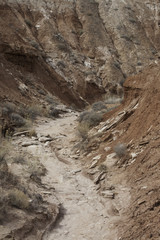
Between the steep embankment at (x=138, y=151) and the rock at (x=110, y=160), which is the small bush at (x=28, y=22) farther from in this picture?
the rock at (x=110, y=160)

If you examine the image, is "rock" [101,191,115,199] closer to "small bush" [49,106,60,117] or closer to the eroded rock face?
"small bush" [49,106,60,117]

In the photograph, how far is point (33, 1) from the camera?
30500 millimetres

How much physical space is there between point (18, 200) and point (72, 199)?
1494 mm

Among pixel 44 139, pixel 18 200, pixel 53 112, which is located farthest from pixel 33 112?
pixel 18 200

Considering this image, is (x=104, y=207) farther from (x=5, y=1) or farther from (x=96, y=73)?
(x=5, y=1)

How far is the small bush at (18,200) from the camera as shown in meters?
4.25

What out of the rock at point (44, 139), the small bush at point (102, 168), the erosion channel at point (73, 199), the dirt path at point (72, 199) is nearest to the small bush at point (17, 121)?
the rock at point (44, 139)

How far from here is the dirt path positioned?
162 inches

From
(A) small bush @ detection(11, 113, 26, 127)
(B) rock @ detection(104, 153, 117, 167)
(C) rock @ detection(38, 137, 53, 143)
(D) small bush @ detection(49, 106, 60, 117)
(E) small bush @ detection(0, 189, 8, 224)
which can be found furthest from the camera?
(D) small bush @ detection(49, 106, 60, 117)

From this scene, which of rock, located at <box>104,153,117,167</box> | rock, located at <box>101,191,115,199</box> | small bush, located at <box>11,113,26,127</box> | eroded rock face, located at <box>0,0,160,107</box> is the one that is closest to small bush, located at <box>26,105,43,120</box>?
small bush, located at <box>11,113,26,127</box>

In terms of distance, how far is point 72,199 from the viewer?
5391 mm

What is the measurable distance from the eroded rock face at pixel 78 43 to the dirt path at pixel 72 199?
9884 mm

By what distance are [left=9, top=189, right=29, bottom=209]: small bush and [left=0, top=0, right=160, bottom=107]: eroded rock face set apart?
1302 cm

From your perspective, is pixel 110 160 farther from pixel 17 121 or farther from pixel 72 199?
pixel 17 121
